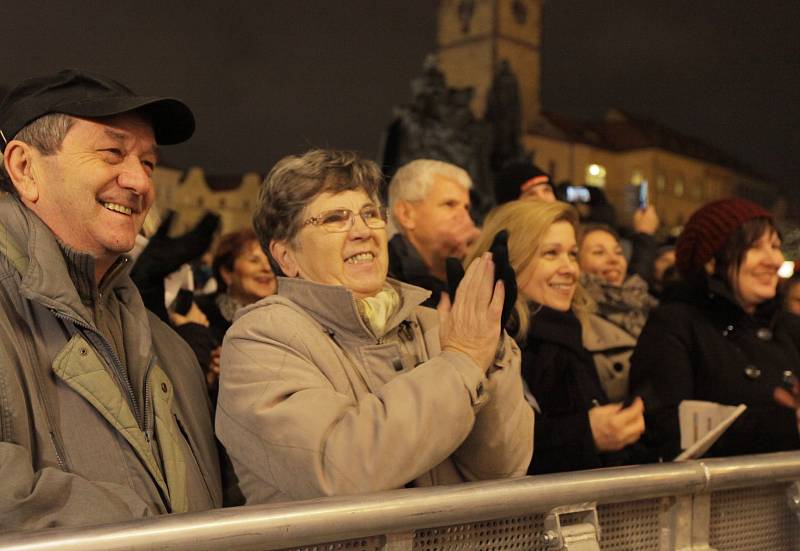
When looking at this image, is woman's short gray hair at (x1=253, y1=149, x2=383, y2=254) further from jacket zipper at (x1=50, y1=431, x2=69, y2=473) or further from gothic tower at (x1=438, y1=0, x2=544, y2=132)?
gothic tower at (x1=438, y1=0, x2=544, y2=132)

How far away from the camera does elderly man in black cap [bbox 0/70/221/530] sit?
181 centimetres

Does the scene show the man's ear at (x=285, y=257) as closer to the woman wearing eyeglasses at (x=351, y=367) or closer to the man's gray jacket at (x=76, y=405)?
the woman wearing eyeglasses at (x=351, y=367)

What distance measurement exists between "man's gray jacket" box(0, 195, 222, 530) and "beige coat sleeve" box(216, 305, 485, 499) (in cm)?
23

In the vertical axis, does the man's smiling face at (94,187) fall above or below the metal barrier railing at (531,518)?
above

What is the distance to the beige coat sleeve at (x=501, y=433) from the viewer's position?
2053 mm

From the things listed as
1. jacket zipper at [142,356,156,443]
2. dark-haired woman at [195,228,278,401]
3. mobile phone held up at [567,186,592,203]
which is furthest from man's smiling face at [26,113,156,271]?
mobile phone held up at [567,186,592,203]

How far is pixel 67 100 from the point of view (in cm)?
210

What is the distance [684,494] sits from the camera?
1.96m

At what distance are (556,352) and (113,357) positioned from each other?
A: 1.67 m

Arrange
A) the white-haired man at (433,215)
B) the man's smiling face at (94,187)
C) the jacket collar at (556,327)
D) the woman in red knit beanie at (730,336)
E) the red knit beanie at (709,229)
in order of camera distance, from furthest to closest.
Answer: the white-haired man at (433,215) < the red knit beanie at (709,229) < the woman in red knit beanie at (730,336) < the jacket collar at (556,327) < the man's smiling face at (94,187)

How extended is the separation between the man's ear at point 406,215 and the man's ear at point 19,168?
2258 mm

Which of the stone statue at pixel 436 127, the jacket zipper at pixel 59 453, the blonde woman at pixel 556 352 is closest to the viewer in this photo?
the jacket zipper at pixel 59 453

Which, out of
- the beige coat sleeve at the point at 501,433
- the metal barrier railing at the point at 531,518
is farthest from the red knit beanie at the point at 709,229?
the beige coat sleeve at the point at 501,433

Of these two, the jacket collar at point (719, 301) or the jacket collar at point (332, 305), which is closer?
the jacket collar at point (332, 305)
